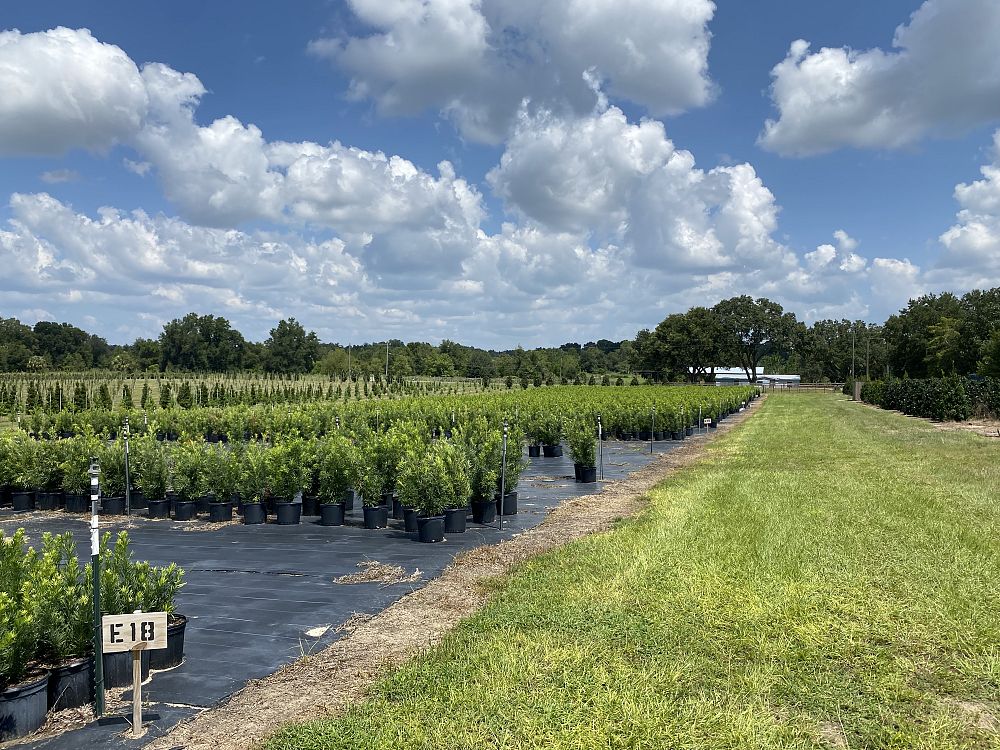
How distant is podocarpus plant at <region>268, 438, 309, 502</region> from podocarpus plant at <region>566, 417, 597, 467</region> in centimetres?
629

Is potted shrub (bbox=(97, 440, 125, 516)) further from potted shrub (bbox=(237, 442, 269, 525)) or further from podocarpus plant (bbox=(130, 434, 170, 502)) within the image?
potted shrub (bbox=(237, 442, 269, 525))

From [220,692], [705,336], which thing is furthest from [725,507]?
[705,336]

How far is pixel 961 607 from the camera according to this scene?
6.00 meters

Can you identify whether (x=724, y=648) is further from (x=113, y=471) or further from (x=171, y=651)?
(x=113, y=471)

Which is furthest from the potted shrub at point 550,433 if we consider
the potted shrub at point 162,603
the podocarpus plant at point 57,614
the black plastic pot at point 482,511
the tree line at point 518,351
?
the tree line at point 518,351

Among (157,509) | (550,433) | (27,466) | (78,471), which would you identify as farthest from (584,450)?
(27,466)

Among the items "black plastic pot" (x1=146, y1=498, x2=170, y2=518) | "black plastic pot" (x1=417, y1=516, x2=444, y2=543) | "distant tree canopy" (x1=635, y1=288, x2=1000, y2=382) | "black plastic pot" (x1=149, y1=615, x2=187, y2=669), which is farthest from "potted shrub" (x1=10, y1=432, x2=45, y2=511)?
"distant tree canopy" (x1=635, y1=288, x2=1000, y2=382)

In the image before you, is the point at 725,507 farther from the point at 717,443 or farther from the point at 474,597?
the point at 717,443

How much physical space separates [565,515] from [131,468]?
21.7ft

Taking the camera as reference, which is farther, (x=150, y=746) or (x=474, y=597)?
(x=474, y=597)

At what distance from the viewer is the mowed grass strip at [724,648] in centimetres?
395

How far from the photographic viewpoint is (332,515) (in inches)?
389

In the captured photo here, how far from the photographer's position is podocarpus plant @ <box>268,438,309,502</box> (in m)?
9.92

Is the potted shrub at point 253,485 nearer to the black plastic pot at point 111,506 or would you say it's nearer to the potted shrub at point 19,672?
the black plastic pot at point 111,506
